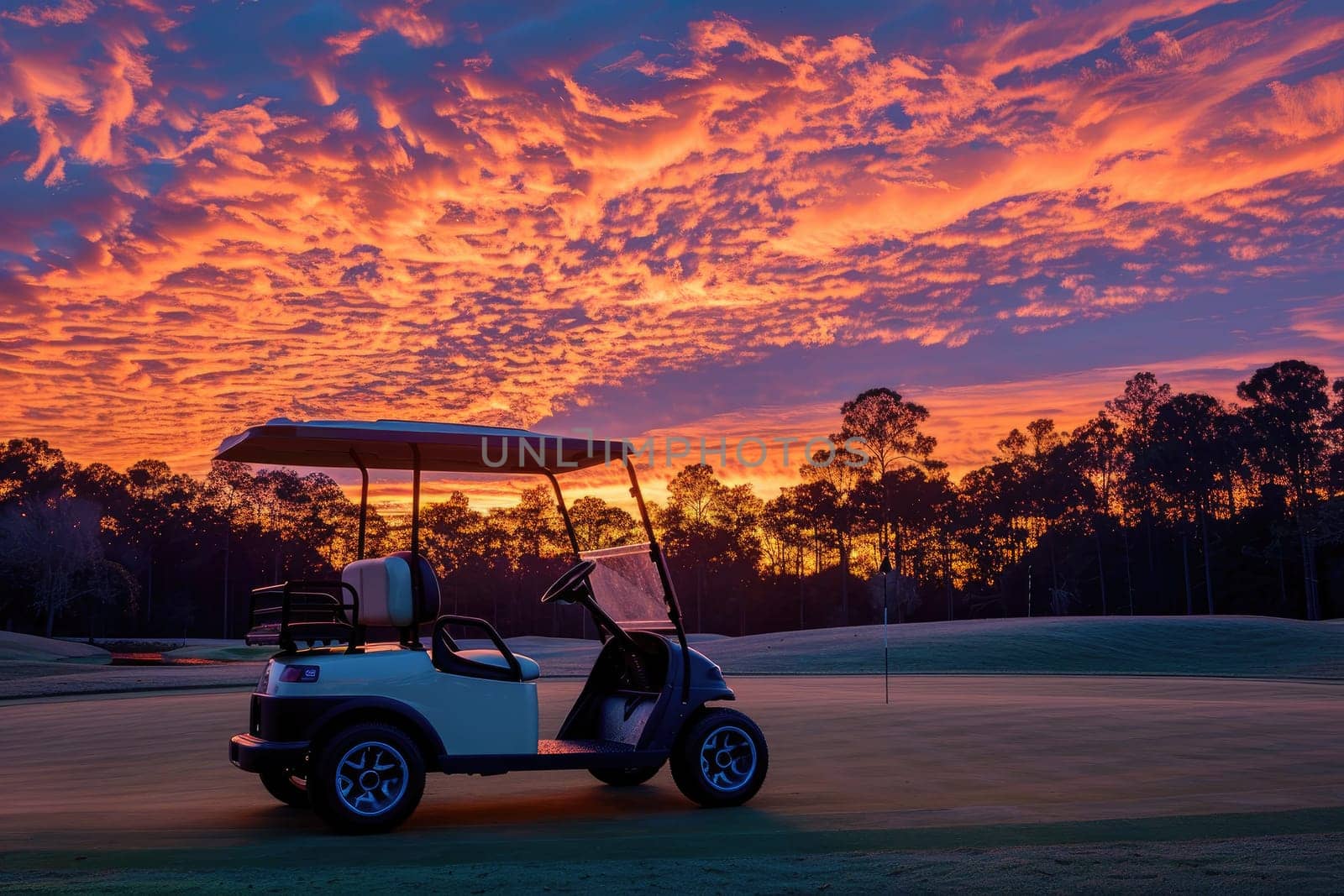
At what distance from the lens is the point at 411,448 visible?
912cm

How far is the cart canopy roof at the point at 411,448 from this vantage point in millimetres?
8414

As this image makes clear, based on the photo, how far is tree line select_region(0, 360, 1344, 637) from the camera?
A: 77.1 m

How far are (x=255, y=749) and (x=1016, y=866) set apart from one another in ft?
15.4

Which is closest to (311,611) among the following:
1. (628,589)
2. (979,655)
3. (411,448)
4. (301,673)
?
(301,673)

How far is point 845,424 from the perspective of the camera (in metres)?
79.2

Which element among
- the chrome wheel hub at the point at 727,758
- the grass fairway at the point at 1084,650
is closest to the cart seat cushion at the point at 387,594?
Answer: the chrome wheel hub at the point at 727,758

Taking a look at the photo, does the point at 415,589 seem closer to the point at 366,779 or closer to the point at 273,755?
the point at 366,779

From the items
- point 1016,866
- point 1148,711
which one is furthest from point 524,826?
point 1148,711

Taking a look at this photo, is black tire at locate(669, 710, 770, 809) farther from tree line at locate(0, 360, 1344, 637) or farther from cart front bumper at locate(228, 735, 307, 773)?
tree line at locate(0, 360, 1344, 637)

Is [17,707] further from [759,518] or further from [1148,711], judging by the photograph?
[759,518]

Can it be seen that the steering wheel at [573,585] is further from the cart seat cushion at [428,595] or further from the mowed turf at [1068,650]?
the mowed turf at [1068,650]

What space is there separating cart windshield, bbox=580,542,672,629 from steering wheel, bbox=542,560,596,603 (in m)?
0.23

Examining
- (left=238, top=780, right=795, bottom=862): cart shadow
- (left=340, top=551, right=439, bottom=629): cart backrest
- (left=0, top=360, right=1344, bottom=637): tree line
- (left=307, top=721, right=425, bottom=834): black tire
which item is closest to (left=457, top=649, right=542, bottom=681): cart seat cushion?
(left=340, top=551, right=439, bottom=629): cart backrest

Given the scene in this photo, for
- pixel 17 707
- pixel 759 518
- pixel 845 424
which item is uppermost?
pixel 845 424
